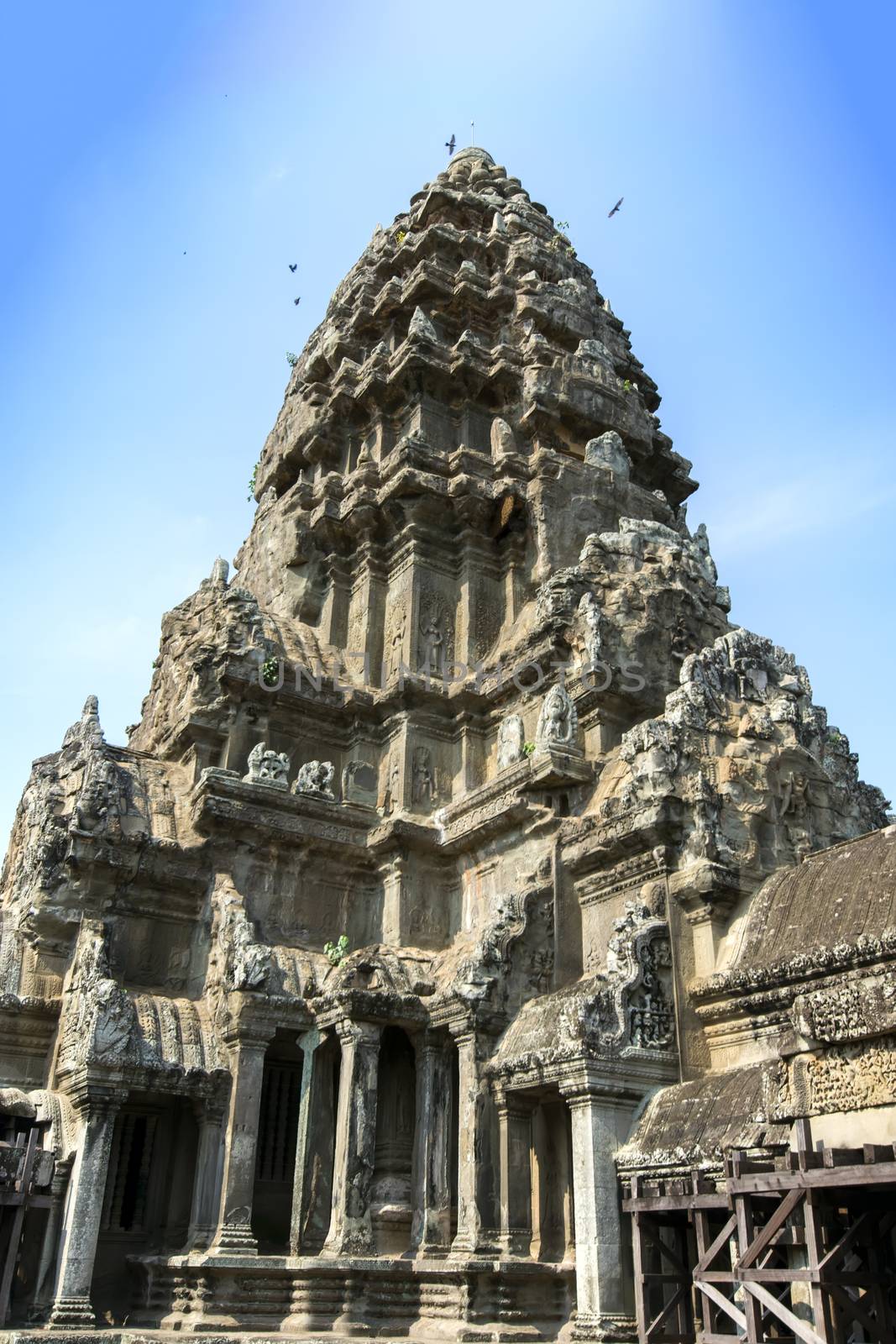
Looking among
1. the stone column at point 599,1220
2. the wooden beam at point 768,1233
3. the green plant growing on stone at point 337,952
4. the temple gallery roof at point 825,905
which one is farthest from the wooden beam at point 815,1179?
the green plant growing on stone at point 337,952

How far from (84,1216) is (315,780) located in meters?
7.72

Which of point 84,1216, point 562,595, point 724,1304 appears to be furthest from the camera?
point 562,595

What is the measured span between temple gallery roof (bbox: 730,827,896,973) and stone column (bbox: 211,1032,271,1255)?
22.7 ft

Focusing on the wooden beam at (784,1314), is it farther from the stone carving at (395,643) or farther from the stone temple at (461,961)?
the stone carving at (395,643)

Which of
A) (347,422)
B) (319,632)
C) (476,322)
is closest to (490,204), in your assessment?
(476,322)

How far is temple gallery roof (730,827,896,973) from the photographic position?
Result: 1148 centimetres

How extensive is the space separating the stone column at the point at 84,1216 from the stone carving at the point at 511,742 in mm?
7784

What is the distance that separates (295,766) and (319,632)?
13.1 feet

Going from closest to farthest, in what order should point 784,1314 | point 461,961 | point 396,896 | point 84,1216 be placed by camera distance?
1. point 784,1314
2. point 84,1216
3. point 461,961
4. point 396,896

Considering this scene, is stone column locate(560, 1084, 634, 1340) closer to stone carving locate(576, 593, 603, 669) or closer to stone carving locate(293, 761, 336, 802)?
stone carving locate(576, 593, 603, 669)

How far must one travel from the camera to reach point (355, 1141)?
15281 mm

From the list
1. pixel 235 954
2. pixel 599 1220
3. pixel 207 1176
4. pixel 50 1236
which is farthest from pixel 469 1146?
pixel 50 1236

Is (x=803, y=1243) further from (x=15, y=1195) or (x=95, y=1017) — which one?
(x=95, y=1017)

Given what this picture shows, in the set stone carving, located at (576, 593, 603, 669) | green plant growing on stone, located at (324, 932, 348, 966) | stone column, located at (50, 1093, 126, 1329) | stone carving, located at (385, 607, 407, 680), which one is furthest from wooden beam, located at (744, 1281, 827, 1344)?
stone carving, located at (385, 607, 407, 680)
